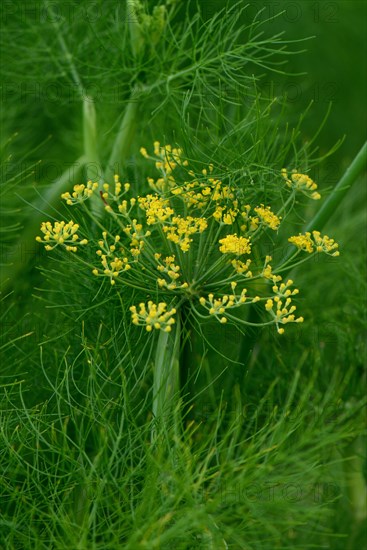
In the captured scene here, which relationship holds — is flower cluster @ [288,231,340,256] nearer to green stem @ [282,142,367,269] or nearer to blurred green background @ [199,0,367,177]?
green stem @ [282,142,367,269]

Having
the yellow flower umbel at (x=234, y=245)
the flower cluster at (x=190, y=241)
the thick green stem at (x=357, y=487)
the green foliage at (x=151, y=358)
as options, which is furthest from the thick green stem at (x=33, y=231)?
the thick green stem at (x=357, y=487)

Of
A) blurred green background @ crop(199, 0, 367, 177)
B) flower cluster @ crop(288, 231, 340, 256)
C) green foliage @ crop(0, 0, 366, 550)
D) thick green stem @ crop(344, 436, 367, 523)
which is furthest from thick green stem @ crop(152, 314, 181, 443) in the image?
blurred green background @ crop(199, 0, 367, 177)

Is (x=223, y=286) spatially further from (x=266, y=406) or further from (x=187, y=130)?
(x=266, y=406)

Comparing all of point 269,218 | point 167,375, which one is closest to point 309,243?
point 269,218

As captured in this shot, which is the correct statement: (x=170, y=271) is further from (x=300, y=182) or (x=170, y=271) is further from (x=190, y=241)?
(x=300, y=182)

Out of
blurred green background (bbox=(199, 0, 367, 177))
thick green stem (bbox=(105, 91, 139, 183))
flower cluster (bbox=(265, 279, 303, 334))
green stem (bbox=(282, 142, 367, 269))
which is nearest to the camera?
flower cluster (bbox=(265, 279, 303, 334))

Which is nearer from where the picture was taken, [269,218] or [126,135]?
[269,218]
